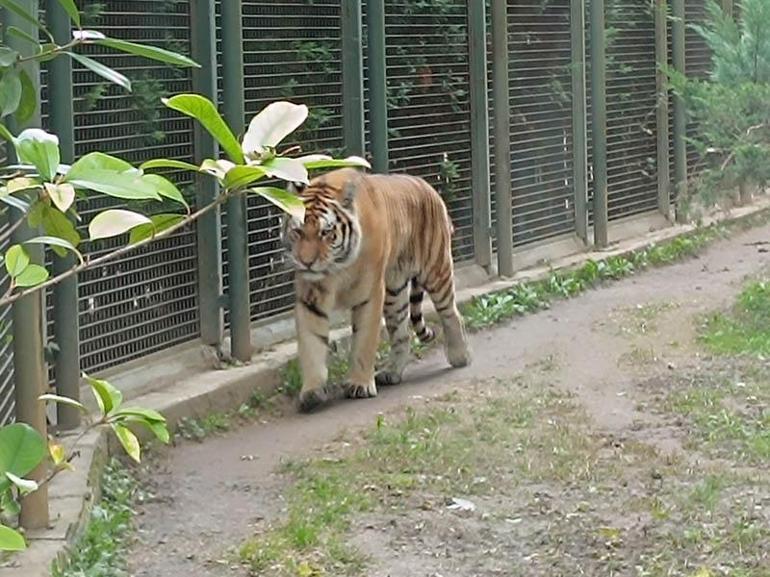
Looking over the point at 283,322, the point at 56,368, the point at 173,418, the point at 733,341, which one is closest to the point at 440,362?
the point at 283,322

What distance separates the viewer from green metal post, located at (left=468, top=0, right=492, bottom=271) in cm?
982

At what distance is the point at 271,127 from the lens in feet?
6.02

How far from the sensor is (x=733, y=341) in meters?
8.23

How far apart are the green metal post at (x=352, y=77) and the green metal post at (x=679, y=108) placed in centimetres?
501

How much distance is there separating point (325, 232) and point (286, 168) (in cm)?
538

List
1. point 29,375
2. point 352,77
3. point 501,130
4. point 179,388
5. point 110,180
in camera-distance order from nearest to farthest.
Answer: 1. point 110,180
2. point 29,375
3. point 179,388
4. point 352,77
5. point 501,130

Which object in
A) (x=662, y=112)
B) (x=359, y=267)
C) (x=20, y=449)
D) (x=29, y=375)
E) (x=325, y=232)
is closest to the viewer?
(x=20, y=449)

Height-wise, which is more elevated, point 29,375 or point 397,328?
point 29,375

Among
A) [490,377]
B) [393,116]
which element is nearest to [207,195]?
[490,377]

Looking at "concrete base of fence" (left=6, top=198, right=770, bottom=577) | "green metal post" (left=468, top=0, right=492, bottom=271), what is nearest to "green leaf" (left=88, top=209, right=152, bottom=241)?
"concrete base of fence" (left=6, top=198, right=770, bottom=577)

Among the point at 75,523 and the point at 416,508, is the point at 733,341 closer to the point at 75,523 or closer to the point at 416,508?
the point at 416,508

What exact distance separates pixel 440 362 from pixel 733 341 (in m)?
1.57

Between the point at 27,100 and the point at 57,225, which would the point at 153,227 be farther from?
the point at 27,100

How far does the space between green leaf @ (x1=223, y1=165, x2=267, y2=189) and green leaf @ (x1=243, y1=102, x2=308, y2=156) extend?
0.11 m
